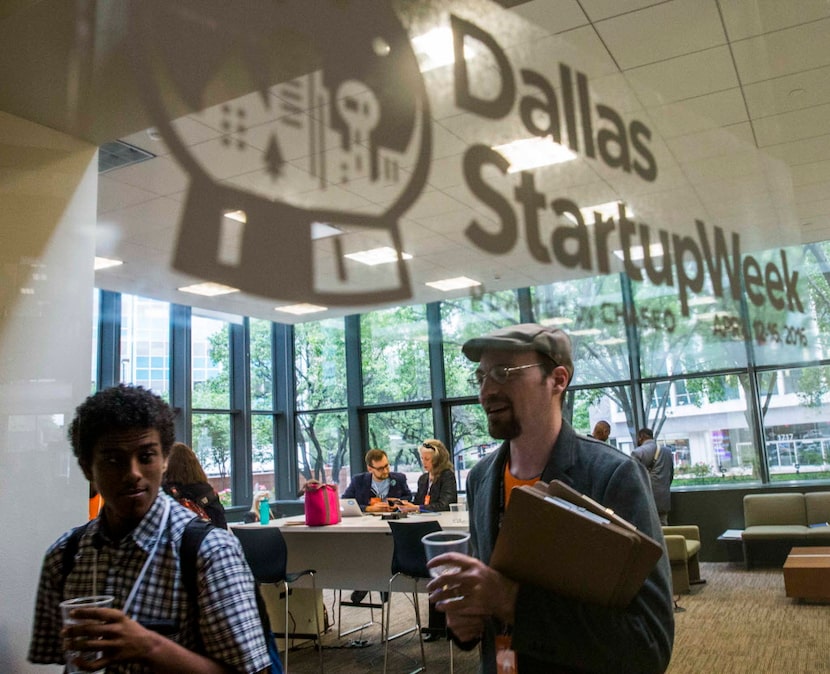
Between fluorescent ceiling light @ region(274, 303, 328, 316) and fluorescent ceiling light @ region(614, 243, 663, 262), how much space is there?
1.66 ft

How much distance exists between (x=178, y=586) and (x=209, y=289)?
506 millimetres

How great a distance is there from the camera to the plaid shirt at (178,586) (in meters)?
0.90

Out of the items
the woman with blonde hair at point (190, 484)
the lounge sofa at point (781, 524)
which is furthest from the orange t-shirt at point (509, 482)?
the lounge sofa at point (781, 524)

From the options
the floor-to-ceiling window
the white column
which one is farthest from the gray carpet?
the floor-to-ceiling window

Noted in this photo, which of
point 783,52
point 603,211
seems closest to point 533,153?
point 603,211

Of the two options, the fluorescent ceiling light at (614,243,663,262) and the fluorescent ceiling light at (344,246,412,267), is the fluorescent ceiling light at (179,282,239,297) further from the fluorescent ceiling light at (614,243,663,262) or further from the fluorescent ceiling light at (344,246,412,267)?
the fluorescent ceiling light at (614,243,663,262)

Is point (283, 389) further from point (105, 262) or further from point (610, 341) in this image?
point (610, 341)

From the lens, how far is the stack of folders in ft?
2.22

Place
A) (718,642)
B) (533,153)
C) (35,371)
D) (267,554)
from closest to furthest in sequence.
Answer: (533,153)
(35,371)
(267,554)
(718,642)

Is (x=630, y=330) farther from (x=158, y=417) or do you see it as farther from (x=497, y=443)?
(x=158, y=417)

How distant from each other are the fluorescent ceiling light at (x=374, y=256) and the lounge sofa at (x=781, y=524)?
19.1 feet

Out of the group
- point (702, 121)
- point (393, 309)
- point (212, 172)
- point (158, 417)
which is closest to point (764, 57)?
point (702, 121)

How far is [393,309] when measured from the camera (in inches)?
27.2

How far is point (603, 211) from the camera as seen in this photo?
0.99 metres
